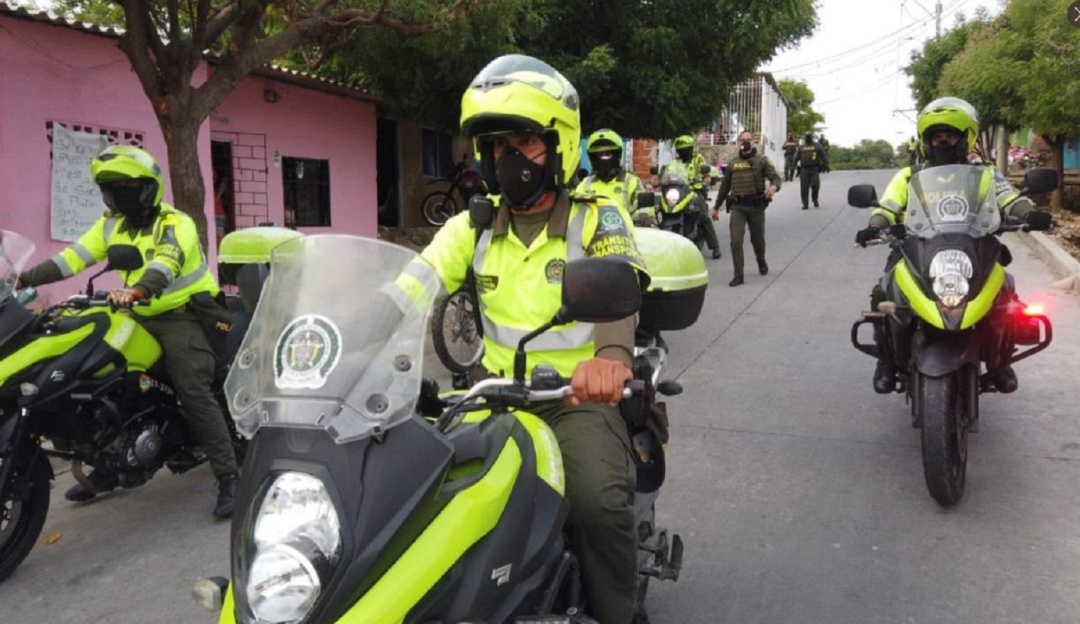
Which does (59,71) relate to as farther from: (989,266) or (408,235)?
(989,266)

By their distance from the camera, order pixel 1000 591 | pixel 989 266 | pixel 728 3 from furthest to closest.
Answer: pixel 728 3 < pixel 989 266 < pixel 1000 591

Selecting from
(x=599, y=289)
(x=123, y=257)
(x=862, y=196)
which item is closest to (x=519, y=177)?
(x=599, y=289)

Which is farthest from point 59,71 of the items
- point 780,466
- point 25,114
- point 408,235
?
point 780,466

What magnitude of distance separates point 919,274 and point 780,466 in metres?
1.32

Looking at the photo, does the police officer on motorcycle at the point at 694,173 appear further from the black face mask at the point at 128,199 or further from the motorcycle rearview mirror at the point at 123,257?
the motorcycle rearview mirror at the point at 123,257

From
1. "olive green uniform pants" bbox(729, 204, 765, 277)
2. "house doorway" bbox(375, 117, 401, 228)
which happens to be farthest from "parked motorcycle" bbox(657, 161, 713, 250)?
"house doorway" bbox(375, 117, 401, 228)

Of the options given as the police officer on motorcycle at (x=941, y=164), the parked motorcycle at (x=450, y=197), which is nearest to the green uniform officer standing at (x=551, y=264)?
the police officer on motorcycle at (x=941, y=164)

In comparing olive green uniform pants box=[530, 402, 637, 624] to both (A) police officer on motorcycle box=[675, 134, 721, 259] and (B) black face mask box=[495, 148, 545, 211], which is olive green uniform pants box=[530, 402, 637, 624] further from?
(A) police officer on motorcycle box=[675, 134, 721, 259]

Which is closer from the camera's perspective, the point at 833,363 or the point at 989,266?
the point at 989,266

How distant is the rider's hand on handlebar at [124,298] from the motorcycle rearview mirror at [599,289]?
8.73 ft

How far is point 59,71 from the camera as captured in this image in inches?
352

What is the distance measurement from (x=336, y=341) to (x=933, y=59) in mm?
33274

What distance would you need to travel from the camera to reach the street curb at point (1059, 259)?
10133 mm

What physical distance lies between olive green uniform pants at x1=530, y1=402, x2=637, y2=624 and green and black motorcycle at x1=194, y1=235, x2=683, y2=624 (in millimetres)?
148
